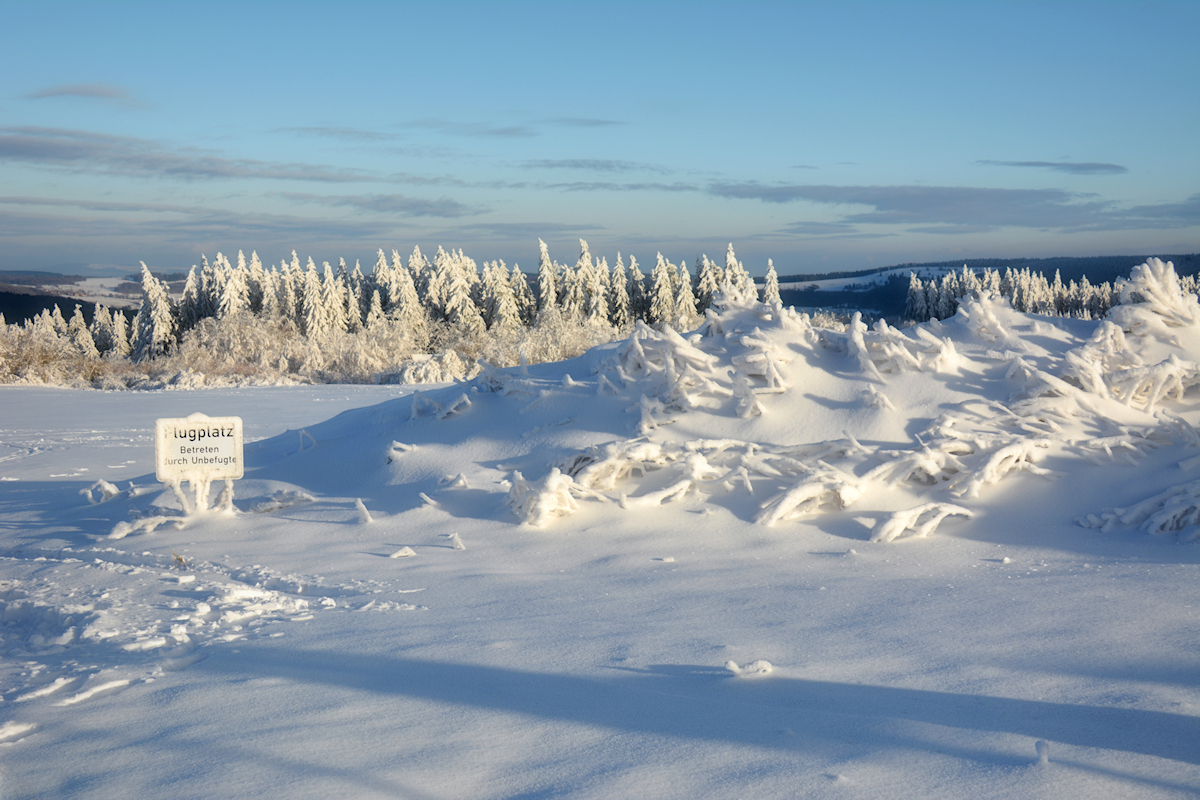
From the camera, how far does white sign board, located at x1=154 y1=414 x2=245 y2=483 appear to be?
541 cm

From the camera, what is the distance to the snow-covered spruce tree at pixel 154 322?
3938 centimetres

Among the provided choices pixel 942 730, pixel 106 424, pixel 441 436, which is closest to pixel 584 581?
pixel 942 730

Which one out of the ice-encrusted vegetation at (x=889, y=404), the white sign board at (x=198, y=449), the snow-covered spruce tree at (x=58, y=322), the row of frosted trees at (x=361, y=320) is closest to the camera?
the ice-encrusted vegetation at (x=889, y=404)

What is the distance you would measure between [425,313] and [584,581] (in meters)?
41.6

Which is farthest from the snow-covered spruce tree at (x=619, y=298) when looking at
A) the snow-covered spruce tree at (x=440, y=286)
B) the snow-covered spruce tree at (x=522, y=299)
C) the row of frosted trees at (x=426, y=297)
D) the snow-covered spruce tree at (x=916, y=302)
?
the snow-covered spruce tree at (x=916, y=302)

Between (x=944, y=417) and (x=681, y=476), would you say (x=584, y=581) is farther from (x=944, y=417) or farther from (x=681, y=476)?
(x=944, y=417)

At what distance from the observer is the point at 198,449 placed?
5.49m

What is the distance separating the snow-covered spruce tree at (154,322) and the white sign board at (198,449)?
3885 centimetres

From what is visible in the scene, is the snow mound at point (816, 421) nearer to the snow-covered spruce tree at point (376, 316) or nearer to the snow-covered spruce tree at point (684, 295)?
the snow-covered spruce tree at point (376, 316)

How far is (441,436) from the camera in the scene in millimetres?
6328

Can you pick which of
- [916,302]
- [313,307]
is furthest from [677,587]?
[916,302]

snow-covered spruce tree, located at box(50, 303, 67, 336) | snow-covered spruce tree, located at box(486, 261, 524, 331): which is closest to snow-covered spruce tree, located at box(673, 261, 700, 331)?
snow-covered spruce tree, located at box(486, 261, 524, 331)

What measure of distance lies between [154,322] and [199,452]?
4065 centimetres

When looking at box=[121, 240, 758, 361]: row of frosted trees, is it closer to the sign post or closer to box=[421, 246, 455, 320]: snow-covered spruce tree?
box=[421, 246, 455, 320]: snow-covered spruce tree
